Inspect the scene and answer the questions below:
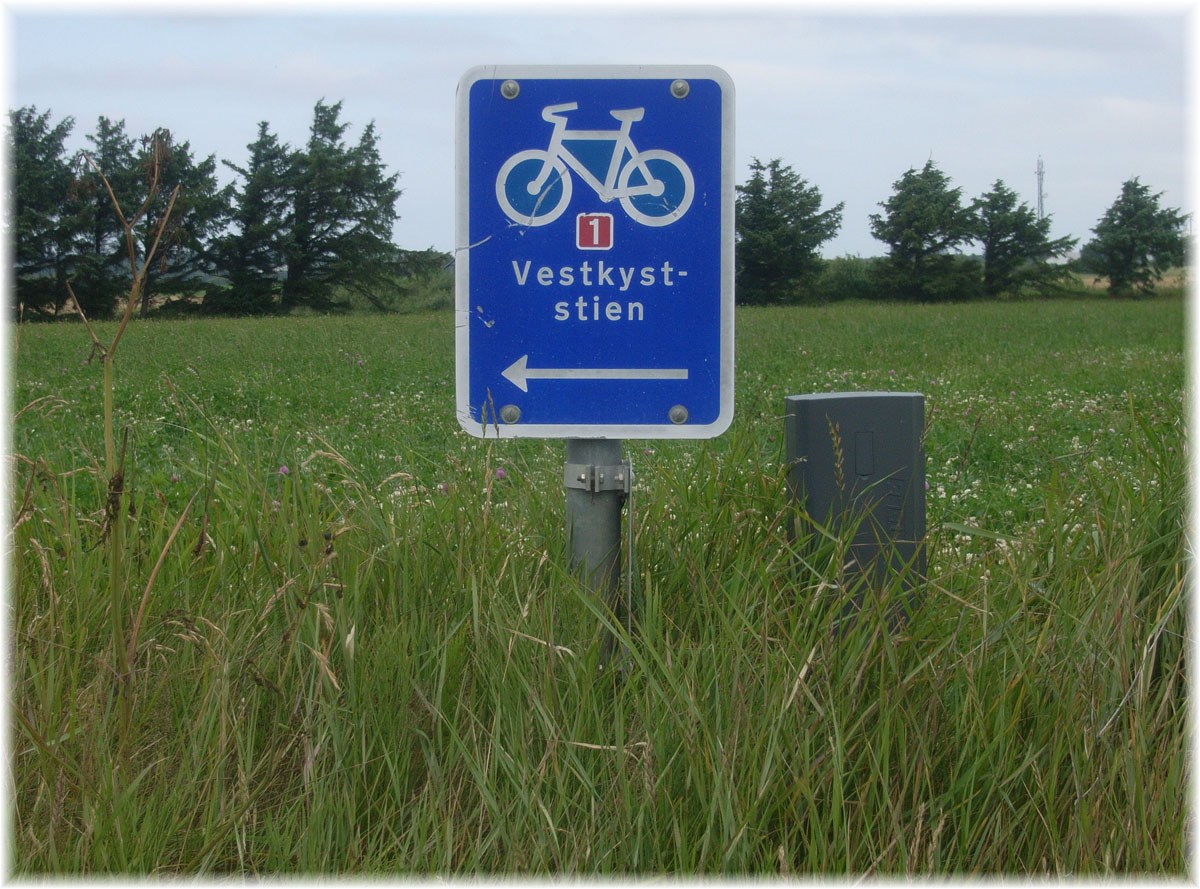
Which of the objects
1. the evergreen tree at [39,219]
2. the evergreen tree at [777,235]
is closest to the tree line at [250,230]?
the evergreen tree at [39,219]

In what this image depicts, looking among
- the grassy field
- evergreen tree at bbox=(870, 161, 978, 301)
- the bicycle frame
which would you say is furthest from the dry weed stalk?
evergreen tree at bbox=(870, 161, 978, 301)

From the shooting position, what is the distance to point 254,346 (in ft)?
56.0

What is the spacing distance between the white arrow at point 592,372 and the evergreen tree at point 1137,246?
44107mm

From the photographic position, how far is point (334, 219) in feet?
118

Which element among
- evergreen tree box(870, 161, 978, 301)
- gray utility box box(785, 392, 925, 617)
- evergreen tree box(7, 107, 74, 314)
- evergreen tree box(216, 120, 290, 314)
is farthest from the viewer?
evergreen tree box(870, 161, 978, 301)

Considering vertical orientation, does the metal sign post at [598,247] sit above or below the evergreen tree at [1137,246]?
below

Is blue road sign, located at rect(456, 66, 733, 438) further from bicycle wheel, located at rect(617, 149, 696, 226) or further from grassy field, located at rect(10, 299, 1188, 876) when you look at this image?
grassy field, located at rect(10, 299, 1188, 876)

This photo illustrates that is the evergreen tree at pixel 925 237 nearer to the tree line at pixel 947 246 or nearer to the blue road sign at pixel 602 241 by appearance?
the tree line at pixel 947 246

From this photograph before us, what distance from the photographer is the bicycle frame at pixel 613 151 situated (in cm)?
220

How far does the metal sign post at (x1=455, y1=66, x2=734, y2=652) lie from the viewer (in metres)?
2.21

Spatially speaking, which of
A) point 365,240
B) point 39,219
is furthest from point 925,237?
point 39,219

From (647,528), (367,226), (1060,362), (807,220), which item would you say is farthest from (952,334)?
(367,226)

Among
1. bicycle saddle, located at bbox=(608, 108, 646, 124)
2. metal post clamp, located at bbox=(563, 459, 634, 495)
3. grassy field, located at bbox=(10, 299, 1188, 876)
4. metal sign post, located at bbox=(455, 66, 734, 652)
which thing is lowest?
grassy field, located at bbox=(10, 299, 1188, 876)

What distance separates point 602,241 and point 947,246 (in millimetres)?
40766
